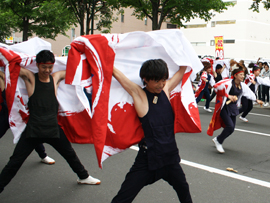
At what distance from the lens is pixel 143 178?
9.37 ft

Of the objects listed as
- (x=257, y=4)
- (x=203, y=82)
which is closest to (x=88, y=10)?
(x=257, y=4)

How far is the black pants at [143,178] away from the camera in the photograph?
281 cm

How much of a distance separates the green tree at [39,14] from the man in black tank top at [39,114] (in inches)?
666

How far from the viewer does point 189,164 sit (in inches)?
218

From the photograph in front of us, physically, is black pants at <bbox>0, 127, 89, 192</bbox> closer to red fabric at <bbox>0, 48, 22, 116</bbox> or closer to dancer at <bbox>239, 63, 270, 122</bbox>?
red fabric at <bbox>0, 48, 22, 116</bbox>

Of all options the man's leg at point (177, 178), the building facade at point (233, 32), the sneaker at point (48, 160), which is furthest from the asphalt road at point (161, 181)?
the building facade at point (233, 32)

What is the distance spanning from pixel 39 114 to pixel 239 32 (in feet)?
160

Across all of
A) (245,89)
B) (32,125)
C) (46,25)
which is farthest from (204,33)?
(32,125)

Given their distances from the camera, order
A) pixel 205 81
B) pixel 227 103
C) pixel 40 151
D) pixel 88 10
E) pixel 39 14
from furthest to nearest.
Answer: pixel 39 14 < pixel 88 10 < pixel 205 81 < pixel 227 103 < pixel 40 151

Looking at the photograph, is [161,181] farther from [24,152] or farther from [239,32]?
[239,32]

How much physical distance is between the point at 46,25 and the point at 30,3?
201 centimetres

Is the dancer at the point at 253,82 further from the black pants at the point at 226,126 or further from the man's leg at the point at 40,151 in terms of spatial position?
the man's leg at the point at 40,151

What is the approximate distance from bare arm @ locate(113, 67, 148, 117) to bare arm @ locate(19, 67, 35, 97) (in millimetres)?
1338

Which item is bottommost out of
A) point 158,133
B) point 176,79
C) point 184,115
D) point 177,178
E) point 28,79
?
point 177,178
